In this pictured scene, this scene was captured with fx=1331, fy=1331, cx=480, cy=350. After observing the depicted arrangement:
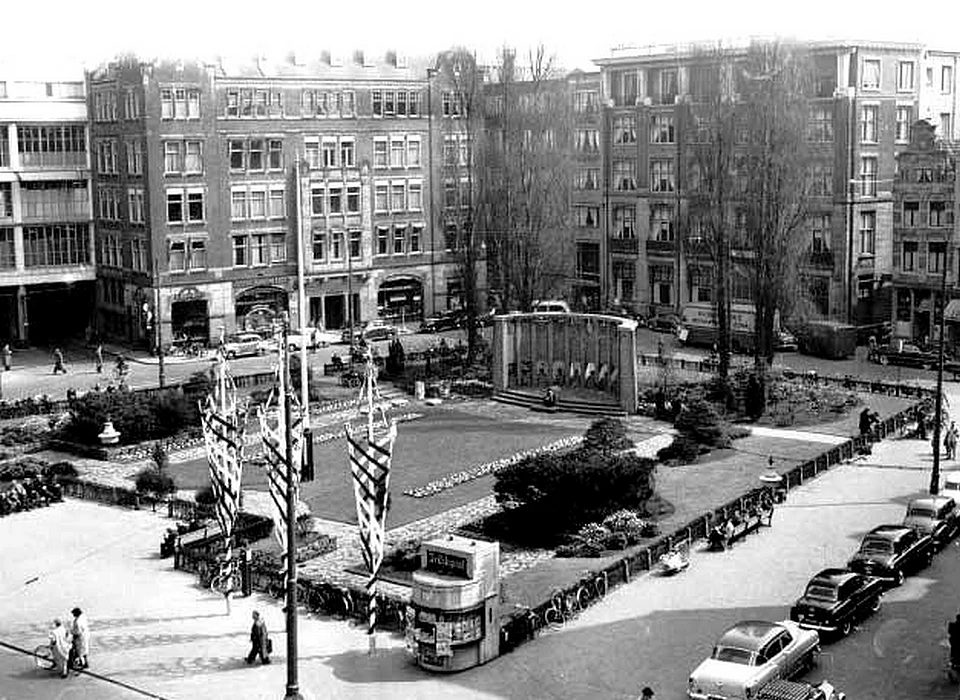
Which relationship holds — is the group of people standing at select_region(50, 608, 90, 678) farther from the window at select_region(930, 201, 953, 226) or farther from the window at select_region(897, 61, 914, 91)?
the window at select_region(897, 61, 914, 91)

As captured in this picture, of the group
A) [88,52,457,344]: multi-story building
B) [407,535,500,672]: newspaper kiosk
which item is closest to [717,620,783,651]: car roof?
[407,535,500,672]: newspaper kiosk

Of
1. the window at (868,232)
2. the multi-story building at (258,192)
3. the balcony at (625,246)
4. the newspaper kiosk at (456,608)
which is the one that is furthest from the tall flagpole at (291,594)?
the balcony at (625,246)

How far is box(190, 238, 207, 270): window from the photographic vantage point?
80.3 metres

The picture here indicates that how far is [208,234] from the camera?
3184 inches

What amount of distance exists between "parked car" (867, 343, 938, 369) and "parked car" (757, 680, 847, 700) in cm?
4521

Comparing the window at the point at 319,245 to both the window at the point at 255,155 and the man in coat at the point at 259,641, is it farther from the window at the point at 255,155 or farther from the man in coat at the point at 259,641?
the man in coat at the point at 259,641

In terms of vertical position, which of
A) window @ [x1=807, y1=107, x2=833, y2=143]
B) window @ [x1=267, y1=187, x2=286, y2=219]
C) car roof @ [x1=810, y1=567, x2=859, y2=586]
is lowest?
car roof @ [x1=810, y1=567, x2=859, y2=586]

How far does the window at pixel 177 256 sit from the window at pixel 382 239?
13.5 m

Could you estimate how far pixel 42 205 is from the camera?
8312cm

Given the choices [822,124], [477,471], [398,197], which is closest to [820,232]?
[822,124]

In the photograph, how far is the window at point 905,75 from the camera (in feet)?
259

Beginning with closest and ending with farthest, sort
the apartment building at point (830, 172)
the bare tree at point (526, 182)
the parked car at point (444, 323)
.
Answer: the bare tree at point (526, 182) → the apartment building at point (830, 172) → the parked car at point (444, 323)

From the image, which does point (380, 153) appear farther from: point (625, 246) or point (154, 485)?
point (154, 485)

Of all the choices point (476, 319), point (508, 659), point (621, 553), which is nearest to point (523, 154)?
point (476, 319)
